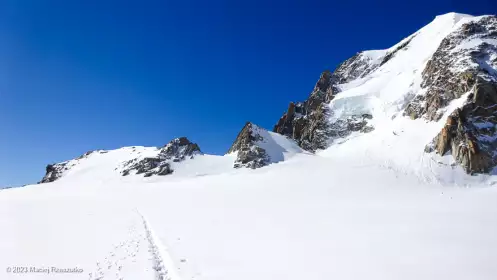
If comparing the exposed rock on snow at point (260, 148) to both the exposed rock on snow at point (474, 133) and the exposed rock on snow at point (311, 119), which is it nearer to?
the exposed rock on snow at point (311, 119)

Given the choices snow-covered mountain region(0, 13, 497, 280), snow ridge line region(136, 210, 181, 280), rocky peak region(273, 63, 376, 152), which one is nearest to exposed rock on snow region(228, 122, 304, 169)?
snow-covered mountain region(0, 13, 497, 280)

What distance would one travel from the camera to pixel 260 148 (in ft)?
208

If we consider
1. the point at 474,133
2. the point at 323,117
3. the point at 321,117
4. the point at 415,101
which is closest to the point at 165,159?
the point at 321,117

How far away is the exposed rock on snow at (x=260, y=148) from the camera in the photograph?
201 ft

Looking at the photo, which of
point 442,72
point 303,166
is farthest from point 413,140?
point 303,166

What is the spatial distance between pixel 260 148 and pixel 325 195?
30297 mm

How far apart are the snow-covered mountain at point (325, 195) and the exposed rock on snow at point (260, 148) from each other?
37 centimetres

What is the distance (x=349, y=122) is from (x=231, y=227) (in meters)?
53.9

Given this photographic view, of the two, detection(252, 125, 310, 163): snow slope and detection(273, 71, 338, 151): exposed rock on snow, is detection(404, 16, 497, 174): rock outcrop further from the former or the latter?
detection(252, 125, 310, 163): snow slope

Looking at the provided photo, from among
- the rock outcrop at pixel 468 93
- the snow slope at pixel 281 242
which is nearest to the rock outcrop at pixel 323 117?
the rock outcrop at pixel 468 93

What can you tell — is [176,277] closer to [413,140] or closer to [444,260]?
[444,260]

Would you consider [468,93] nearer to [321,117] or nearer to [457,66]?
[457,66]

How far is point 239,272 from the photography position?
33.0 ft

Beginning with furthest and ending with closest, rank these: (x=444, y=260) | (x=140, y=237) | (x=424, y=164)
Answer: (x=424, y=164), (x=140, y=237), (x=444, y=260)
